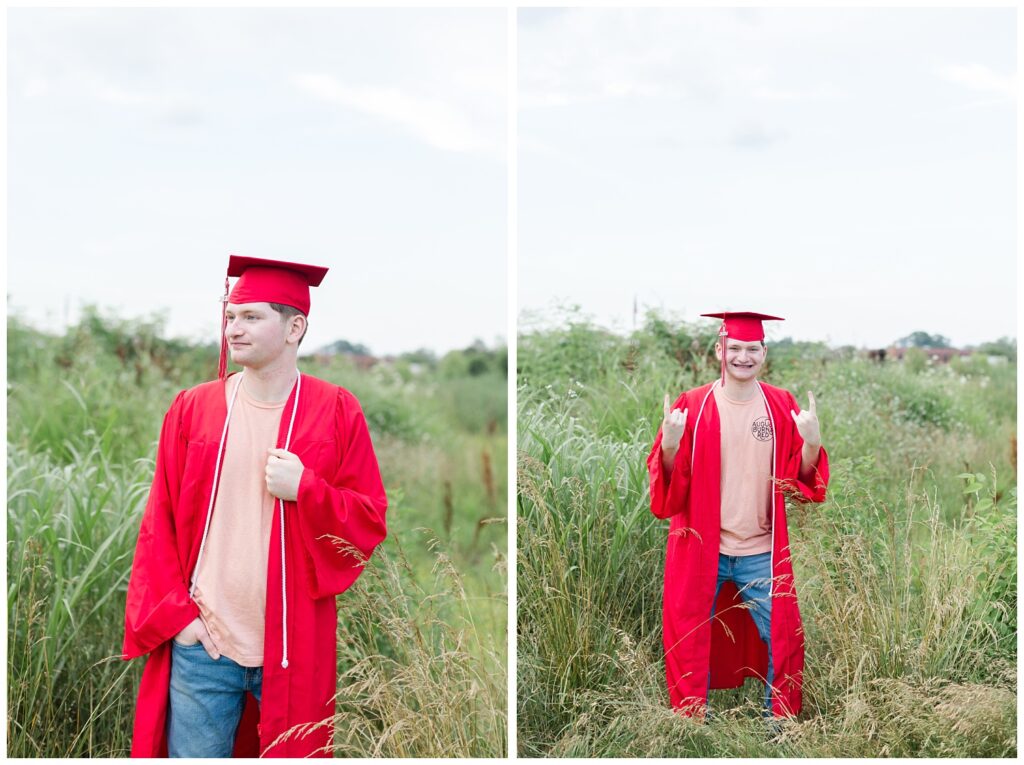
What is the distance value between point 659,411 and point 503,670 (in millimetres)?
1032

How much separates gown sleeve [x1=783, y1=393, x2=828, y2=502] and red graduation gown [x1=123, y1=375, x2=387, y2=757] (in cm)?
129

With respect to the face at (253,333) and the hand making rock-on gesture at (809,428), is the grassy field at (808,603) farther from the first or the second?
the face at (253,333)

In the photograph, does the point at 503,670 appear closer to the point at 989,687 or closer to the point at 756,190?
the point at 989,687

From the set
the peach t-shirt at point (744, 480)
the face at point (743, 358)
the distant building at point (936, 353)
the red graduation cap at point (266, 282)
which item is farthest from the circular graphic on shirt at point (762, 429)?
the red graduation cap at point (266, 282)

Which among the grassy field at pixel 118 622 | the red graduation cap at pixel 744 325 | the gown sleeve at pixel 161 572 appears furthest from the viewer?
the red graduation cap at pixel 744 325

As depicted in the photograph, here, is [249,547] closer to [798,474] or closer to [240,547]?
[240,547]

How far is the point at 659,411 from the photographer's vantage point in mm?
3307

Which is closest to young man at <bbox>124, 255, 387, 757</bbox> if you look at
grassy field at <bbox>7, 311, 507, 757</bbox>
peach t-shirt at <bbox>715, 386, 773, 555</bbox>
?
grassy field at <bbox>7, 311, 507, 757</bbox>

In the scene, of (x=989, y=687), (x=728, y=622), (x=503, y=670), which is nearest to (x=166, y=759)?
(x=503, y=670)

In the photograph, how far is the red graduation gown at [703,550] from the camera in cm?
293

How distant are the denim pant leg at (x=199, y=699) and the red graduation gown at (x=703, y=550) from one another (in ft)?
4.34

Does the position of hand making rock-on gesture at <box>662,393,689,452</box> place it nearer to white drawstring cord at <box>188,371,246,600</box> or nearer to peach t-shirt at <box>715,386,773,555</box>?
peach t-shirt at <box>715,386,773,555</box>

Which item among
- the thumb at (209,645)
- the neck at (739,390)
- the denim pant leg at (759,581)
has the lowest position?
the thumb at (209,645)

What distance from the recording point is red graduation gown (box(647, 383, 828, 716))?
2932 mm
